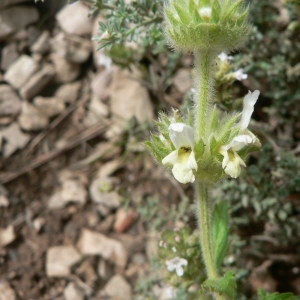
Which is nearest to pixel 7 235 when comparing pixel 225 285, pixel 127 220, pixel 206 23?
pixel 127 220

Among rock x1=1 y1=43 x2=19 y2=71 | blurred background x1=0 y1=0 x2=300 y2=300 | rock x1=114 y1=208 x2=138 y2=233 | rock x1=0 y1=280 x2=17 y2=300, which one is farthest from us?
rock x1=1 y1=43 x2=19 y2=71

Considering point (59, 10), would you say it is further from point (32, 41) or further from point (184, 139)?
point (184, 139)

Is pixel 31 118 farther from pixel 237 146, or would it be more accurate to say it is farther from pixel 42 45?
pixel 237 146

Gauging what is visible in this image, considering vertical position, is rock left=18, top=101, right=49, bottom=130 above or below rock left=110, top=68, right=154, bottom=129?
above

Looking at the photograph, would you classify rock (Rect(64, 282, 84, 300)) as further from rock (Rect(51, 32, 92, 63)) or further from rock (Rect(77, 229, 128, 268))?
rock (Rect(51, 32, 92, 63))

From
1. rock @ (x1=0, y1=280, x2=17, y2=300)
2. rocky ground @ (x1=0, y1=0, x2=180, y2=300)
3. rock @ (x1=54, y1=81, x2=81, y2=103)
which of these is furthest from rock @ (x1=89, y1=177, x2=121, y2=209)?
rock @ (x1=0, y1=280, x2=17, y2=300)

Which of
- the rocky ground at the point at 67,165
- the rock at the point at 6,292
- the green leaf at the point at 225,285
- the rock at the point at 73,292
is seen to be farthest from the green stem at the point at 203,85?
the rock at the point at 6,292
